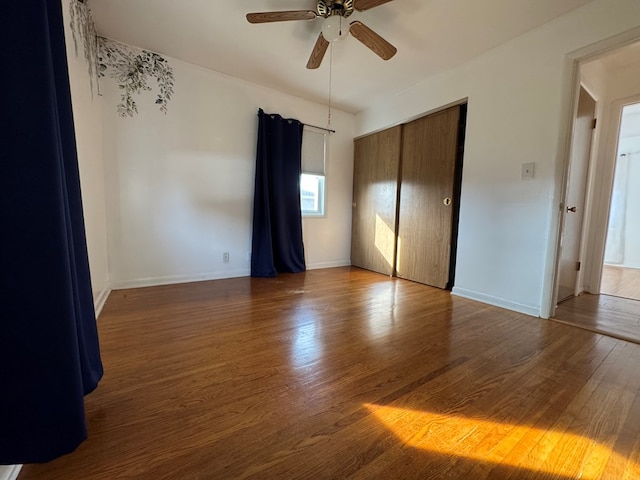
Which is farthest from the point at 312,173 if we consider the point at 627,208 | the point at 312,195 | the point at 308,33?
the point at 627,208

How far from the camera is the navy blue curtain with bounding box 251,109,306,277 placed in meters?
3.35

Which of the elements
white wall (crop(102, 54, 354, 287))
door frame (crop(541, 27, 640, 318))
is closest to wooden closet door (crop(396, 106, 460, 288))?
door frame (crop(541, 27, 640, 318))

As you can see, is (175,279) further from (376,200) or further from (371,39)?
(371,39)

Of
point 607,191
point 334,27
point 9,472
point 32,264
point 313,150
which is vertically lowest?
point 9,472

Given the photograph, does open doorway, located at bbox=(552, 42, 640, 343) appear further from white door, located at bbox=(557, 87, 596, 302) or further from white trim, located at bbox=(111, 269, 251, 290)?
white trim, located at bbox=(111, 269, 251, 290)

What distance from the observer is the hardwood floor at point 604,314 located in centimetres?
196

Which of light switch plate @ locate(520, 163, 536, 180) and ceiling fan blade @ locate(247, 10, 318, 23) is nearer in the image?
ceiling fan blade @ locate(247, 10, 318, 23)

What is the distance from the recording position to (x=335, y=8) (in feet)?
5.99

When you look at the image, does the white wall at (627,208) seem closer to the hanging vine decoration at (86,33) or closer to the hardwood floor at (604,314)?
the hardwood floor at (604,314)

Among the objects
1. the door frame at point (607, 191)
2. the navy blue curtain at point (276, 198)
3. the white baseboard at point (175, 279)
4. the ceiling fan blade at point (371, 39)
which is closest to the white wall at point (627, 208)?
the door frame at point (607, 191)

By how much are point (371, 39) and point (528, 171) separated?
66.9 inches

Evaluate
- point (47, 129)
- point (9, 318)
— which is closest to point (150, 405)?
point (9, 318)

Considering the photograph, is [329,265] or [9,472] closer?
[9,472]

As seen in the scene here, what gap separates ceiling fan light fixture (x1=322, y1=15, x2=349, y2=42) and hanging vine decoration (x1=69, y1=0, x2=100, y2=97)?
5.36ft
